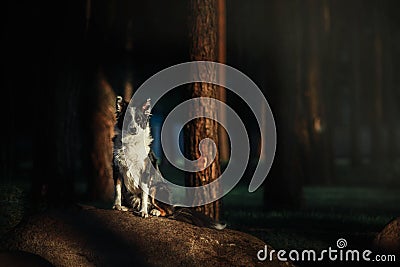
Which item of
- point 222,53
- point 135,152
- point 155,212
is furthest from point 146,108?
point 222,53

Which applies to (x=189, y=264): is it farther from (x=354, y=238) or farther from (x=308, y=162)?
(x=308, y=162)

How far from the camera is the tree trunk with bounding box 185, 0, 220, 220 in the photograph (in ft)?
52.9

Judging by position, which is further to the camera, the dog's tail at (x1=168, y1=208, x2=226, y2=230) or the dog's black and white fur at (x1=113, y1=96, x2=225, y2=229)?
the dog's tail at (x1=168, y1=208, x2=226, y2=230)

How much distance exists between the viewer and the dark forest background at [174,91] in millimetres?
22094

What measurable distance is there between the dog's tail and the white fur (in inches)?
24.0

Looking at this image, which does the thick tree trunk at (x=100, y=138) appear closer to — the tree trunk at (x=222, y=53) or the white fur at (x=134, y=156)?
the tree trunk at (x=222, y=53)

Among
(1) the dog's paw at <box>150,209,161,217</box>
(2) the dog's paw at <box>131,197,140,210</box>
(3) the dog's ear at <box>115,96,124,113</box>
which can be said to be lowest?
(1) the dog's paw at <box>150,209,161,217</box>

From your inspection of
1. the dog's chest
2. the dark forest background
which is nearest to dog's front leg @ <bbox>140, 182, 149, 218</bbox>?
the dog's chest

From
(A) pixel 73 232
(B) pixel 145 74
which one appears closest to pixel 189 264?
(A) pixel 73 232

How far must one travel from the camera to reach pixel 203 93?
16156 millimetres

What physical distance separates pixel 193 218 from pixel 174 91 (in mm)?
30132

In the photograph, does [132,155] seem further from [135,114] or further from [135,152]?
[135,114]

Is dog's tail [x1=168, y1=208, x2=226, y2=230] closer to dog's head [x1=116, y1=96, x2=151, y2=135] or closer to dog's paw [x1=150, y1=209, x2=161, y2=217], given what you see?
dog's paw [x1=150, y1=209, x2=161, y2=217]

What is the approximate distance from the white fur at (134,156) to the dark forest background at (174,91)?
2769 millimetres
